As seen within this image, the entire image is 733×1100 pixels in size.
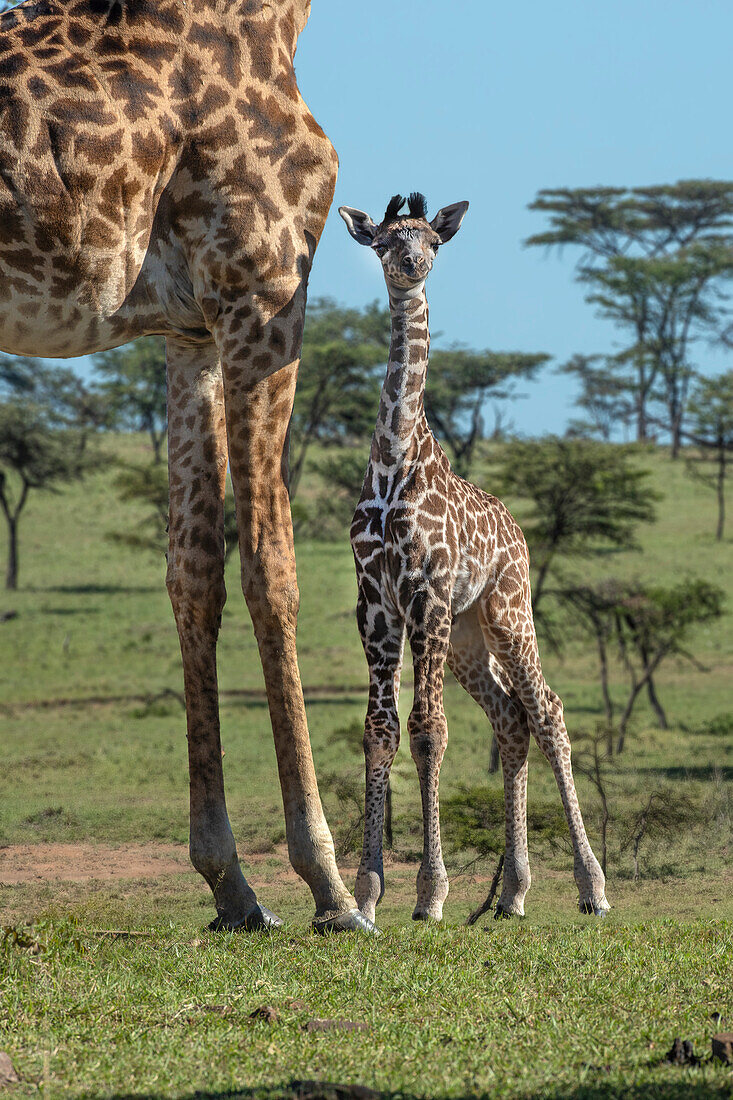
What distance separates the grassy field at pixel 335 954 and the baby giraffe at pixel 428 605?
1.41 feet

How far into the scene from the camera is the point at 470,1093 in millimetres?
3479

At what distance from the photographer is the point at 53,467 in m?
31.3

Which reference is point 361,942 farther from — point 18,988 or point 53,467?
point 53,467

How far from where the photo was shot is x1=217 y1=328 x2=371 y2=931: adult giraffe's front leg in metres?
5.59

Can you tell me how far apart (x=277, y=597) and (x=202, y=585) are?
1.74 feet

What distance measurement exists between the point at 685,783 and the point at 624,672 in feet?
38.9

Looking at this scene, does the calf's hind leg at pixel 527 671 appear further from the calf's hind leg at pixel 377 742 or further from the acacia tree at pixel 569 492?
the acacia tree at pixel 569 492

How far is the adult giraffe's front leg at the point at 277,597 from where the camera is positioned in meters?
5.59

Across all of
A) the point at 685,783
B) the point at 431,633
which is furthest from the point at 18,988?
the point at 685,783

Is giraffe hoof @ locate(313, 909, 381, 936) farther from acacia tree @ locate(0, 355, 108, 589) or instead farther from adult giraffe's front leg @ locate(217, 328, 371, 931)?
acacia tree @ locate(0, 355, 108, 589)

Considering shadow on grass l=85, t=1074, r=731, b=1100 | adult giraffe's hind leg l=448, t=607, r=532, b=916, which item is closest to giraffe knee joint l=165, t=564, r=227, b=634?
adult giraffe's hind leg l=448, t=607, r=532, b=916

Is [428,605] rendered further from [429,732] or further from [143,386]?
[143,386]

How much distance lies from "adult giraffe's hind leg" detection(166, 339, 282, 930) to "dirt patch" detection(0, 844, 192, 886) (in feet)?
7.08

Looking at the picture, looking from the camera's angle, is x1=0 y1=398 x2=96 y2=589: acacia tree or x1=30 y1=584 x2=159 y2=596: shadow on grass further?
x1=0 y1=398 x2=96 y2=589: acacia tree
